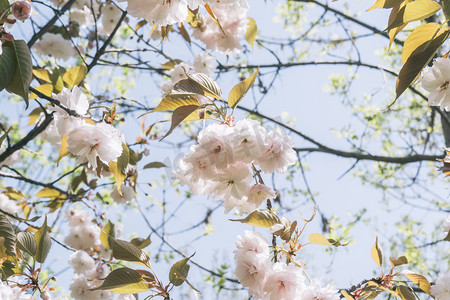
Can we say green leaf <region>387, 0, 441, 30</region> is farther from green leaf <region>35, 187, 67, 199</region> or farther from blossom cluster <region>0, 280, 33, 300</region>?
green leaf <region>35, 187, 67, 199</region>

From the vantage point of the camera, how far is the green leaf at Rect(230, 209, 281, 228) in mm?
1012

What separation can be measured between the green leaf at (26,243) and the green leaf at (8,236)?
2 centimetres

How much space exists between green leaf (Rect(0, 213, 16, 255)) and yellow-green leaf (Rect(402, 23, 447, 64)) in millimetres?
1102

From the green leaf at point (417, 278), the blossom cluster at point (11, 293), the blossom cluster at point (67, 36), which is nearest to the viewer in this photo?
the blossom cluster at point (11, 293)

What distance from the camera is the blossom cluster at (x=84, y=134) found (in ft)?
3.34

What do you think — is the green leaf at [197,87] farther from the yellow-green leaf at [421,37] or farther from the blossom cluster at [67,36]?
the blossom cluster at [67,36]

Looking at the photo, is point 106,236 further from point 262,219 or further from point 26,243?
point 262,219

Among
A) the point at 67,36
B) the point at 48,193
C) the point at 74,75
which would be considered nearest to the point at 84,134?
the point at 74,75

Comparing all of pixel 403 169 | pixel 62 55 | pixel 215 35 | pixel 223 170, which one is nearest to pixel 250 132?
pixel 223 170

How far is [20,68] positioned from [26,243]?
0.50 metres

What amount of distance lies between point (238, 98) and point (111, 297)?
153cm

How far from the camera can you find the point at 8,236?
1.24 m

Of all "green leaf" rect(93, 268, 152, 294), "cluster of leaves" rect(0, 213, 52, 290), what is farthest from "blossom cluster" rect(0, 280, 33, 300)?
"green leaf" rect(93, 268, 152, 294)

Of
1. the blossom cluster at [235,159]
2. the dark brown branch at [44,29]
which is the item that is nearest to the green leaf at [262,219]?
the blossom cluster at [235,159]
